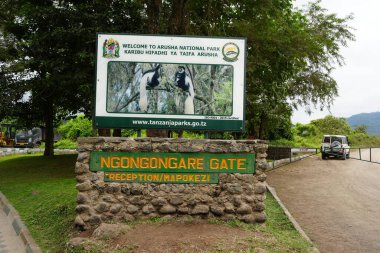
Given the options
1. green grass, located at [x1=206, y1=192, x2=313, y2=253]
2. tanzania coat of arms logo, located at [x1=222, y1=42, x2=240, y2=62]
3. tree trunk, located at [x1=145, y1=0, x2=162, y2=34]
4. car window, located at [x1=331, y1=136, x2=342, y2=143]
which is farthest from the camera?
car window, located at [x1=331, y1=136, x2=342, y2=143]

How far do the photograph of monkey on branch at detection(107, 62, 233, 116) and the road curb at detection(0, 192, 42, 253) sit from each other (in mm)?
3003

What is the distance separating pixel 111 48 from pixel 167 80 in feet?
4.46

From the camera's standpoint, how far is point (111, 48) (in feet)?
27.7

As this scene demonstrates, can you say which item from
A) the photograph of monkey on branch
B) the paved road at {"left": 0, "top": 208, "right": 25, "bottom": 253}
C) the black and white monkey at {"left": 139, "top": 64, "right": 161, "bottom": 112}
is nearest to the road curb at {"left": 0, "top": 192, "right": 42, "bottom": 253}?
the paved road at {"left": 0, "top": 208, "right": 25, "bottom": 253}

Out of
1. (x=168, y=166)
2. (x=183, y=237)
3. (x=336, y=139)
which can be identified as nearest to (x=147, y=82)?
(x=168, y=166)

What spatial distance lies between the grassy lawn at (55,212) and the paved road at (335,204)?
703 mm

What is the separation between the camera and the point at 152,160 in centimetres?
800

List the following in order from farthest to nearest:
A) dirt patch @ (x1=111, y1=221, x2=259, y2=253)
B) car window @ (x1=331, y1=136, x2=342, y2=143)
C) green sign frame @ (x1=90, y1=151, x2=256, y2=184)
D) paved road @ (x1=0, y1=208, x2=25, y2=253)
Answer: car window @ (x1=331, y1=136, x2=342, y2=143)
green sign frame @ (x1=90, y1=151, x2=256, y2=184)
paved road @ (x1=0, y1=208, x2=25, y2=253)
dirt patch @ (x1=111, y1=221, x2=259, y2=253)

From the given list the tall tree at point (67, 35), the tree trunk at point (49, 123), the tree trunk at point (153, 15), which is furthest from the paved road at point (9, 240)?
the tree trunk at point (49, 123)

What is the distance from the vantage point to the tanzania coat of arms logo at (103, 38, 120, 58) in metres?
8.44

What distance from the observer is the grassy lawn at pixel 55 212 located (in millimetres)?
7141

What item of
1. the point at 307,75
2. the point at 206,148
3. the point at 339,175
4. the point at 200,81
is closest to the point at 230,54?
the point at 200,81

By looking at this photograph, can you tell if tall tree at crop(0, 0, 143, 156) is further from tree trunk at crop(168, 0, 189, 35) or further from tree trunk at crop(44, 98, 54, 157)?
tree trunk at crop(44, 98, 54, 157)

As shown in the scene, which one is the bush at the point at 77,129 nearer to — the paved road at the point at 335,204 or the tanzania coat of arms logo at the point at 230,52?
the paved road at the point at 335,204
